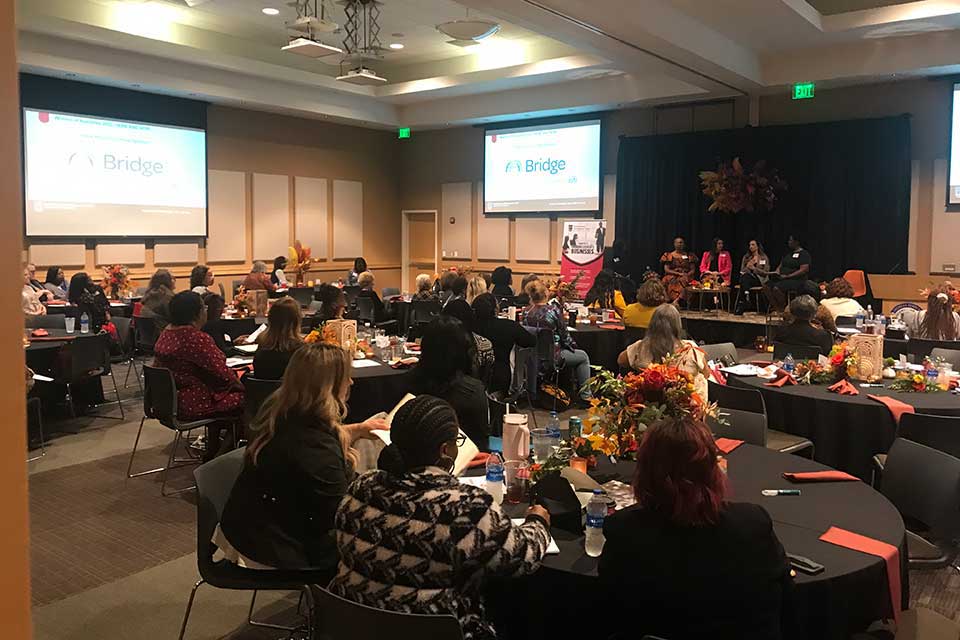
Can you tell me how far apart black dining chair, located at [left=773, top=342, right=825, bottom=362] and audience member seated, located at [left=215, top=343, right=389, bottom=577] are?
156 inches

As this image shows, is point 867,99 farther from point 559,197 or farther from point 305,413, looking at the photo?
point 305,413

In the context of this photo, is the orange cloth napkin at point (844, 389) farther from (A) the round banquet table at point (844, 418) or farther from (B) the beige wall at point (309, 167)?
(B) the beige wall at point (309, 167)

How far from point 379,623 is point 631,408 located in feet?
4.72

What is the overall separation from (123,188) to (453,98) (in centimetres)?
594

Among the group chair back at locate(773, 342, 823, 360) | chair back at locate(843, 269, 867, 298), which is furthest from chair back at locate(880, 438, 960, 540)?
chair back at locate(843, 269, 867, 298)

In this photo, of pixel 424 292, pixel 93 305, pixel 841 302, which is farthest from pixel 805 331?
pixel 93 305

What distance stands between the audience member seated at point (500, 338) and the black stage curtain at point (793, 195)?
23.2 feet

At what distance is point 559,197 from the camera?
46.6 ft

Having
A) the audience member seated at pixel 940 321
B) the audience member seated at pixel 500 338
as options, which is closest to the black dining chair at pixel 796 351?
the audience member seated at pixel 940 321

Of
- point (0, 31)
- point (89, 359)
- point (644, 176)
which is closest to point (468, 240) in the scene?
point (644, 176)

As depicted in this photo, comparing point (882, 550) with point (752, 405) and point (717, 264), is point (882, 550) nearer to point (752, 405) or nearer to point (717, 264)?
point (752, 405)

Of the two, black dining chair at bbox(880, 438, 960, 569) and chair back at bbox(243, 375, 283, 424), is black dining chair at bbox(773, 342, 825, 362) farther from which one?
chair back at bbox(243, 375, 283, 424)

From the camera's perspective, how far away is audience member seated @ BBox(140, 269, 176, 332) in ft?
25.8

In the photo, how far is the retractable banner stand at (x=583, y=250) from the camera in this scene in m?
13.7
